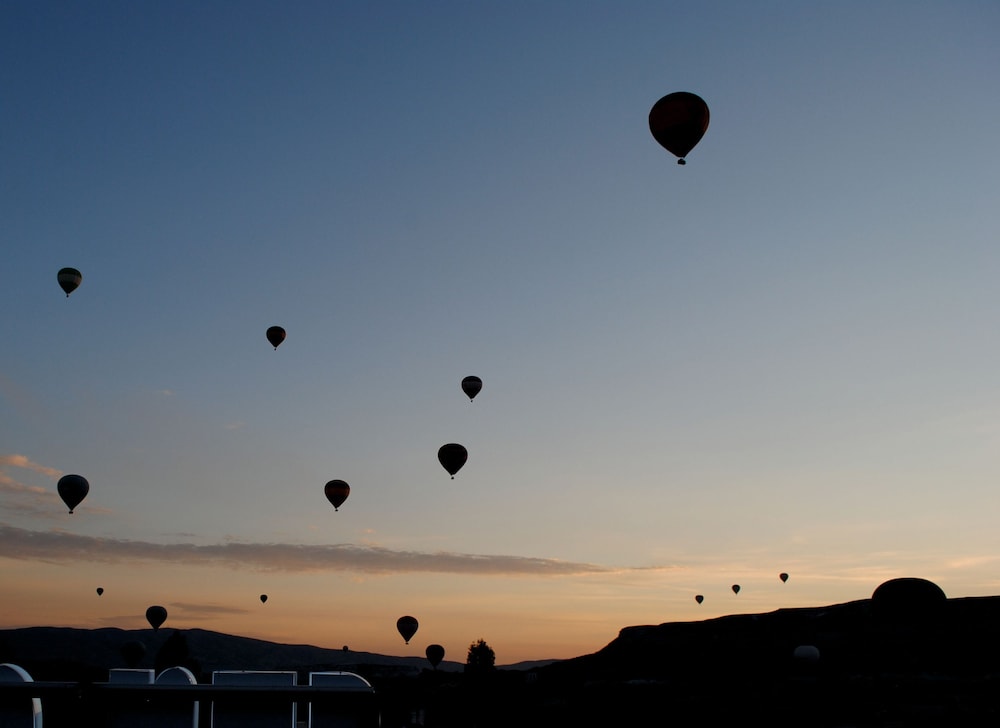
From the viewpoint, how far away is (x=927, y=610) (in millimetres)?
54969

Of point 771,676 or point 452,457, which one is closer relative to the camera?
point 452,457

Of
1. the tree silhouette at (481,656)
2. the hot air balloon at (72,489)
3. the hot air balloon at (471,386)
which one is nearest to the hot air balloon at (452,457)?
the hot air balloon at (471,386)

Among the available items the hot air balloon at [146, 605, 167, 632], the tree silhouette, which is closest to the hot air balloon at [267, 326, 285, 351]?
the hot air balloon at [146, 605, 167, 632]

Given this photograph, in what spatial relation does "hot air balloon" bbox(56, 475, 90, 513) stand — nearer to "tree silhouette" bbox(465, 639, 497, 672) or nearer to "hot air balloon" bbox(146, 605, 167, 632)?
"hot air balloon" bbox(146, 605, 167, 632)

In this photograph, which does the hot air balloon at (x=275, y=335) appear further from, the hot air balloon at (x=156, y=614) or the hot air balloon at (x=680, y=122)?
the hot air balloon at (x=156, y=614)

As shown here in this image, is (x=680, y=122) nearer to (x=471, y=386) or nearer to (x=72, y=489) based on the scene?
(x=471, y=386)

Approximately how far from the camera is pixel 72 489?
4766 centimetres

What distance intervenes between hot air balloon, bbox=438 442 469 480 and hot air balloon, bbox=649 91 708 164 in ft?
84.1

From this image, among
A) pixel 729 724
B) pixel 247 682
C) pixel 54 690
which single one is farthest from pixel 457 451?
pixel 54 690

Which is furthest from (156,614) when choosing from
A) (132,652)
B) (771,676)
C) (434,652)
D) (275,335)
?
(771,676)

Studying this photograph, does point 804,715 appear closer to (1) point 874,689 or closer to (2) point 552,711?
(1) point 874,689

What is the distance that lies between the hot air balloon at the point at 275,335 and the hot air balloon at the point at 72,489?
1235cm

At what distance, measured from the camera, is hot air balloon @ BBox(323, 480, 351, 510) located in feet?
178

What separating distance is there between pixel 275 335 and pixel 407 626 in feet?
92.4
